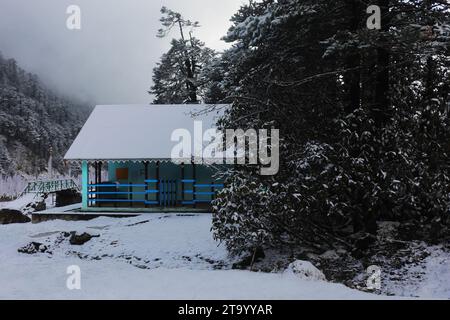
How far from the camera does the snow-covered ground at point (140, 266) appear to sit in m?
6.54

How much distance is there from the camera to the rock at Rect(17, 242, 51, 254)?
12672mm

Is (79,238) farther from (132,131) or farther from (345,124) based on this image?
(345,124)

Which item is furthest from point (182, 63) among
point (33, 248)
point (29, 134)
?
point (29, 134)

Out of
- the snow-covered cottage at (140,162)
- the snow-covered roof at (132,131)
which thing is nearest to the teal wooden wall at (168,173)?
the snow-covered cottage at (140,162)

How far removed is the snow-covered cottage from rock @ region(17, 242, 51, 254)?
606 centimetres

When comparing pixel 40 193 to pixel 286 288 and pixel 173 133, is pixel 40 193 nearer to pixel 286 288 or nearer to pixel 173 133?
pixel 173 133

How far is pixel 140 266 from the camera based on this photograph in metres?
11.6

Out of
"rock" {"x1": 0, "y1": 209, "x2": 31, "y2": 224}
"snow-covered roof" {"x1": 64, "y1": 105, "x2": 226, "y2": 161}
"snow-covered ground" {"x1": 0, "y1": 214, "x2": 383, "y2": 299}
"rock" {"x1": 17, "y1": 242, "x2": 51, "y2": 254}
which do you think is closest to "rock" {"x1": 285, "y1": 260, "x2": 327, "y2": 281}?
"snow-covered ground" {"x1": 0, "y1": 214, "x2": 383, "y2": 299}

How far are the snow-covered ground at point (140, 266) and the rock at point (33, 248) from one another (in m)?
0.23

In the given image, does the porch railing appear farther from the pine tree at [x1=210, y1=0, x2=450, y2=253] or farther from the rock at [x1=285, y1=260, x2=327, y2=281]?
the rock at [x1=285, y1=260, x2=327, y2=281]

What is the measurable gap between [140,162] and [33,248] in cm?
912

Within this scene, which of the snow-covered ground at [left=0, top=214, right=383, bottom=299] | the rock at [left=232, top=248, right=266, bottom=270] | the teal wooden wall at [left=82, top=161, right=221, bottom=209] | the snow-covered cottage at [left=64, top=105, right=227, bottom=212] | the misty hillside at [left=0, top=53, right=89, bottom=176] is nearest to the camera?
the snow-covered ground at [left=0, top=214, right=383, bottom=299]
